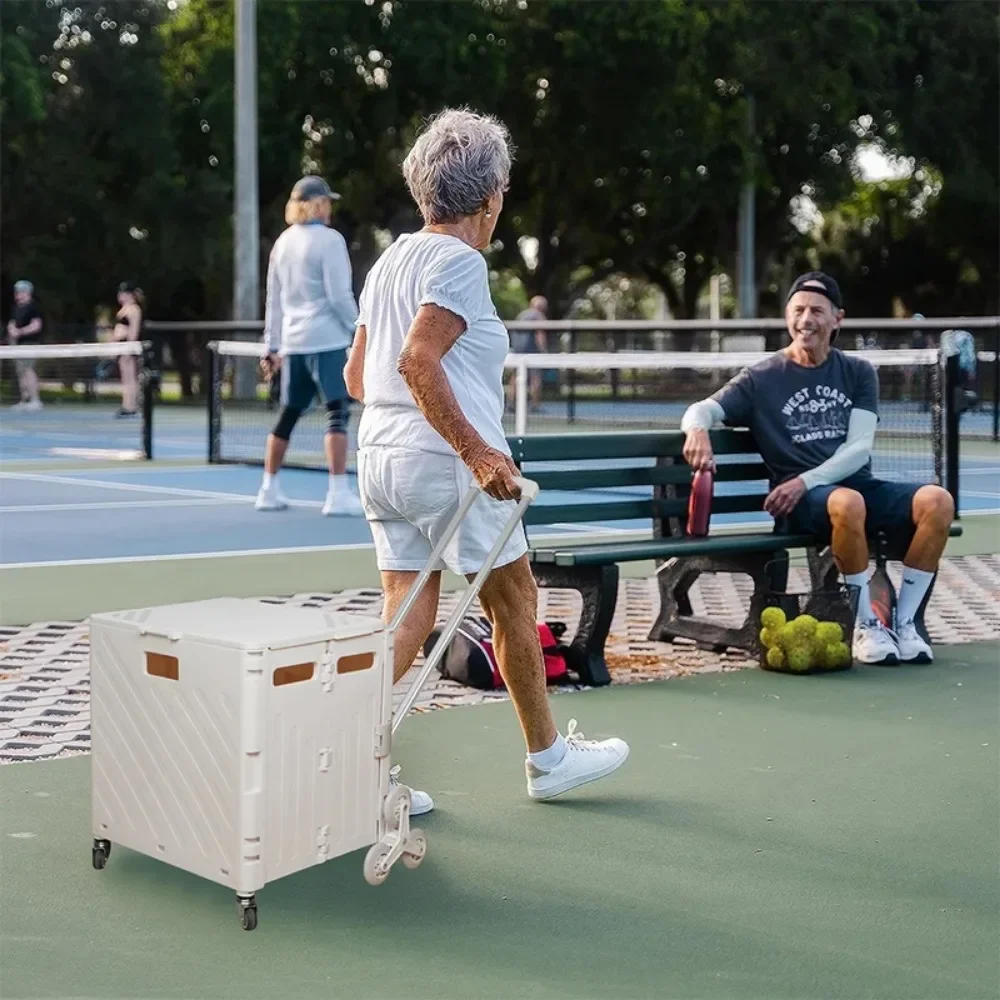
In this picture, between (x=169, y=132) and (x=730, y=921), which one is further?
(x=169, y=132)

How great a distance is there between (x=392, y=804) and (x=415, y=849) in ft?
0.43

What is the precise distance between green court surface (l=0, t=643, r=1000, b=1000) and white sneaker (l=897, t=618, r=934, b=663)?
1.18m

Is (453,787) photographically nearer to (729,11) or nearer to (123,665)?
(123,665)

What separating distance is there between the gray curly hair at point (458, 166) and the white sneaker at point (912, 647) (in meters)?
3.15

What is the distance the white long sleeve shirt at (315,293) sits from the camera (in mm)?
11508

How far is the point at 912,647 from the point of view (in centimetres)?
700

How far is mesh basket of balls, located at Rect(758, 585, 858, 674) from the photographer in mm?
6746

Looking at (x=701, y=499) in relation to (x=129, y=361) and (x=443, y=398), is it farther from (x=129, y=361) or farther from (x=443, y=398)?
(x=129, y=361)

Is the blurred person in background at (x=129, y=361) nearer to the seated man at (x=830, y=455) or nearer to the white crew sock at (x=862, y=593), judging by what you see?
the seated man at (x=830, y=455)

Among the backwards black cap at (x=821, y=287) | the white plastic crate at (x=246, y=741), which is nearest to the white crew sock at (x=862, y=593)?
the backwards black cap at (x=821, y=287)

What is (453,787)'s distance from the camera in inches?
199

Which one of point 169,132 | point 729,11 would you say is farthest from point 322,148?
point 729,11

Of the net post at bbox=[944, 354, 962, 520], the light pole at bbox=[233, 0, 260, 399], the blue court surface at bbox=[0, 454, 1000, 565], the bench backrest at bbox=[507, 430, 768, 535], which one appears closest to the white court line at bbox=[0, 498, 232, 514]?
the blue court surface at bbox=[0, 454, 1000, 565]

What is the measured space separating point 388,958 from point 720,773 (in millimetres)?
1851
